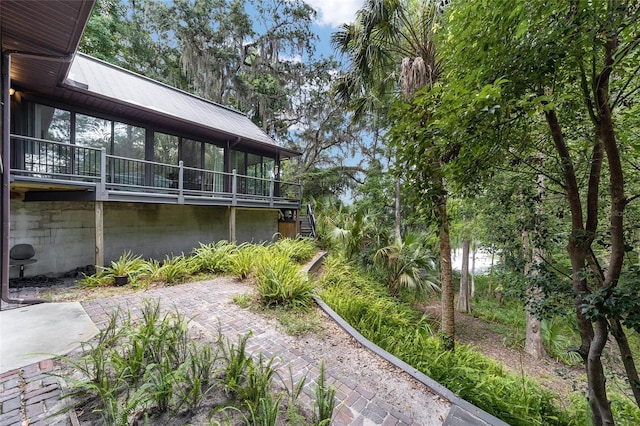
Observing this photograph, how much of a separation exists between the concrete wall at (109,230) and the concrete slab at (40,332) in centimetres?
288

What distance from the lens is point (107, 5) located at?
12.3 meters

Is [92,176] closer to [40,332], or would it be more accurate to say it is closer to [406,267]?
[40,332]

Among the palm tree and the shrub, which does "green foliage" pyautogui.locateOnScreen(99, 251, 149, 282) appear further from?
the palm tree

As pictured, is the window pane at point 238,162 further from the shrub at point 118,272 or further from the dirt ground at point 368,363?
the dirt ground at point 368,363

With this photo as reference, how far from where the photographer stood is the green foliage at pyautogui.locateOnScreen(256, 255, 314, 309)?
482 centimetres

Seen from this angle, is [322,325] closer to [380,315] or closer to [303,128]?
[380,315]

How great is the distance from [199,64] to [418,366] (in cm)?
1670

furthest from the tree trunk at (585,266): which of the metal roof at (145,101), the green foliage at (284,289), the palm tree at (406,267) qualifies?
the metal roof at (145,101)

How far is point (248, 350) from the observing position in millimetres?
3350

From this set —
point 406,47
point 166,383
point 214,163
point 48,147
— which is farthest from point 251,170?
point 166,383

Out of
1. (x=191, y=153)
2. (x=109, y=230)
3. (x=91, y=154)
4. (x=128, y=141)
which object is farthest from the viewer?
(x=191, y=153)

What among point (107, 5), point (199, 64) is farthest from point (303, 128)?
point (107, 5)

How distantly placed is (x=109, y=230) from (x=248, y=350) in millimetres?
6389

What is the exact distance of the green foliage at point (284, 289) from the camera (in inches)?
190
